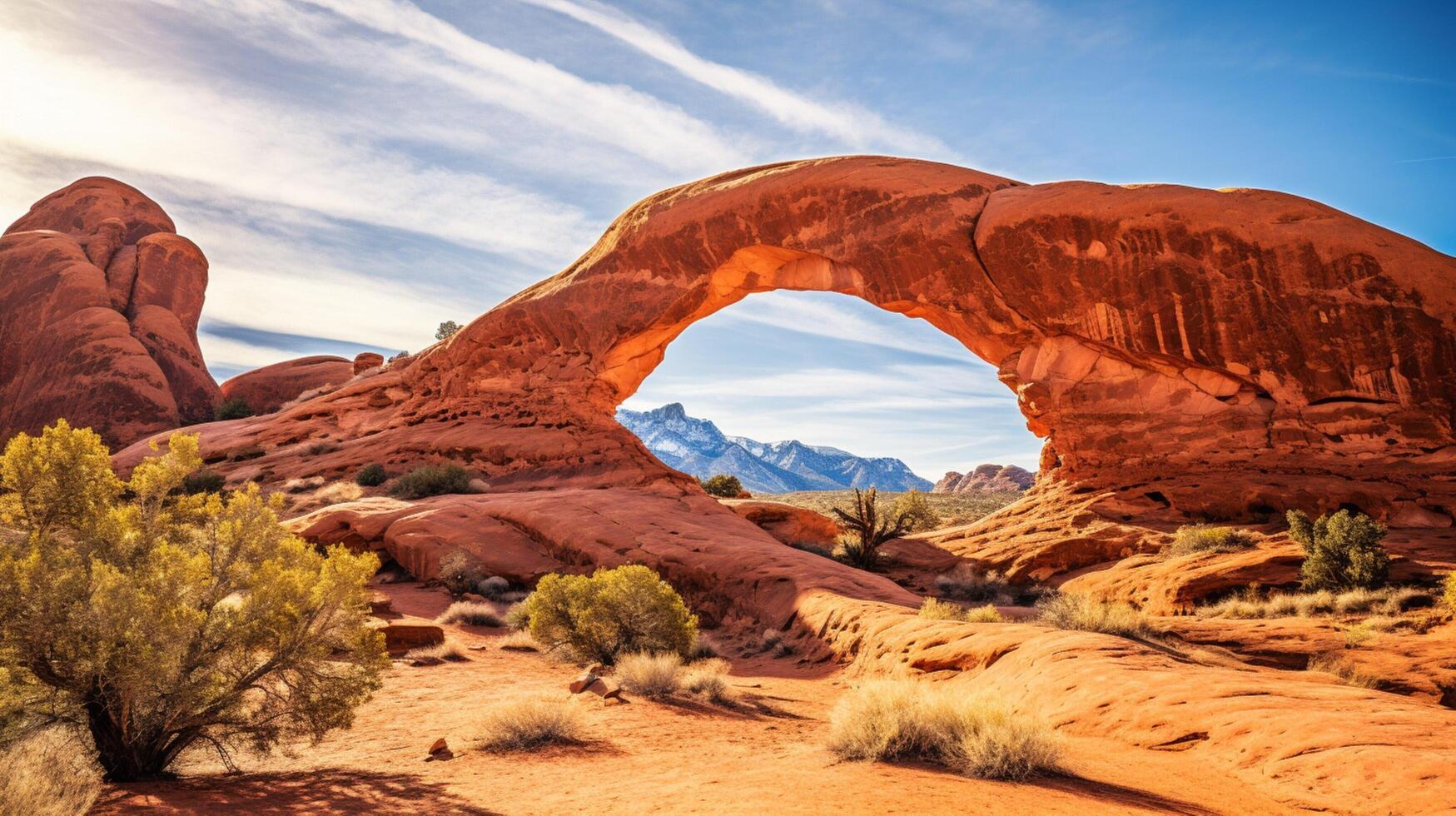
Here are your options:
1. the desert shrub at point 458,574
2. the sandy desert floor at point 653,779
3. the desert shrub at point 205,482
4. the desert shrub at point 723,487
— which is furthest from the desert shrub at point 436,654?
the desert shrub at point 723,487

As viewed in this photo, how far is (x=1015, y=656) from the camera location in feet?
28.4

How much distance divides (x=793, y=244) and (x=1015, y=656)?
18.3m

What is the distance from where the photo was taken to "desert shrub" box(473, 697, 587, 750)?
21.9ft

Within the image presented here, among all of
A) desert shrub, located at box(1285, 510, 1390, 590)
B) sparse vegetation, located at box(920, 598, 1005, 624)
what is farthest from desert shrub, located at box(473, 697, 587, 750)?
desert shrub, located at box(1285, 510, 1390, 590)

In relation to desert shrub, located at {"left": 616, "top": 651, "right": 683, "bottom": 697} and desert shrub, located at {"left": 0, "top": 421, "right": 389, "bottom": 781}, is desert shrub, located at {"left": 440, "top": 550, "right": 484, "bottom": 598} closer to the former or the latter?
desert shrub, located at {"left": 616, "top": 651, "right": 683, "bottom": 697}

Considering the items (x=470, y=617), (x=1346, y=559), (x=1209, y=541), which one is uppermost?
(x=1346, y=559)

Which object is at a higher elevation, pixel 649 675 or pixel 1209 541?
pixel 1209 541

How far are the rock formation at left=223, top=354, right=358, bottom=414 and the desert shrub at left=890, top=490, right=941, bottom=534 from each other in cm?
2978

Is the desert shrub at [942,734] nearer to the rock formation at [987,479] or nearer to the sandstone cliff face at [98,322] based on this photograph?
the sandstone cliff face at [98,322]

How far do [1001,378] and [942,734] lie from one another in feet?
67.6

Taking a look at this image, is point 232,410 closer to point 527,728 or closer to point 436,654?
point 436,654

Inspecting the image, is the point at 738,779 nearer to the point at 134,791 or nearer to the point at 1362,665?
the point at 134,791

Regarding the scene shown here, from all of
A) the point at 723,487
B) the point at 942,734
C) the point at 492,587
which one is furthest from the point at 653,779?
the point at 723,487

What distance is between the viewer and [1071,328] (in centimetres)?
2228
